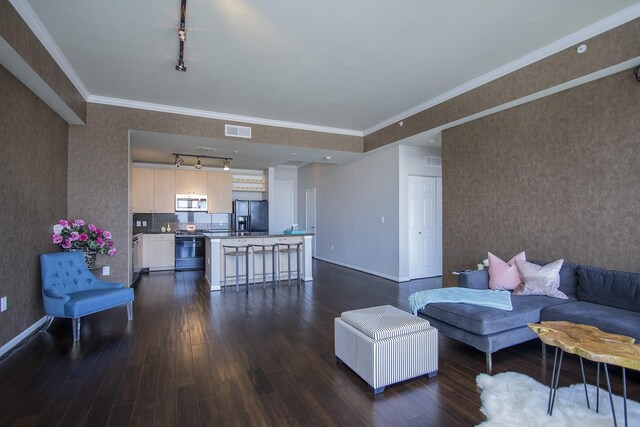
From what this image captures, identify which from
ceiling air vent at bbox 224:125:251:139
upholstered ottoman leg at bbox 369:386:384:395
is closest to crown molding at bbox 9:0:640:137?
ceiling air vent at bbox 224:125:251:139

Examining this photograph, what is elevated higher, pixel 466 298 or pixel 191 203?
pixel 191 203

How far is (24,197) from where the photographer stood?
3.26 meters

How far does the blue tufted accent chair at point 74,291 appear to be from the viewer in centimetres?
326

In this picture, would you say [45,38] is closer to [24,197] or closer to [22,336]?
[24,197]

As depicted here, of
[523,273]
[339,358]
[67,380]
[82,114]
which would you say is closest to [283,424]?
[339,358]

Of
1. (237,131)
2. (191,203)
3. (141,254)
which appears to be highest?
(237,131)

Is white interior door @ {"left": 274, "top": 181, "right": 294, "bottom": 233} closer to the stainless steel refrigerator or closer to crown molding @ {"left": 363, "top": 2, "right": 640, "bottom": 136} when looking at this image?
the stainless steel refrigerator

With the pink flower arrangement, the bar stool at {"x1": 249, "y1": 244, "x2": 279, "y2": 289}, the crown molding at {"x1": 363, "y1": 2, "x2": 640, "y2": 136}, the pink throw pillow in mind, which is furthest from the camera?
the bar stool at {"x1": 249, "y1": 244, "x2": 279, "y2": 289}

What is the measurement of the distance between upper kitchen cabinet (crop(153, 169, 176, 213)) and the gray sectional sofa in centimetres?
680

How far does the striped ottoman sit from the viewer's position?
89.9 inches

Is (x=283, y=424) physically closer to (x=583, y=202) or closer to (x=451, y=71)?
(x=583, y=202)

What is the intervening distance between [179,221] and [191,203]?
2.20ft

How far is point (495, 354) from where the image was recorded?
297 centimetres

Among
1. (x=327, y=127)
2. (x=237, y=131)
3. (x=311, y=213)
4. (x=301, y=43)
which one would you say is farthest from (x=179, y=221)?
(x=301, y=43)
